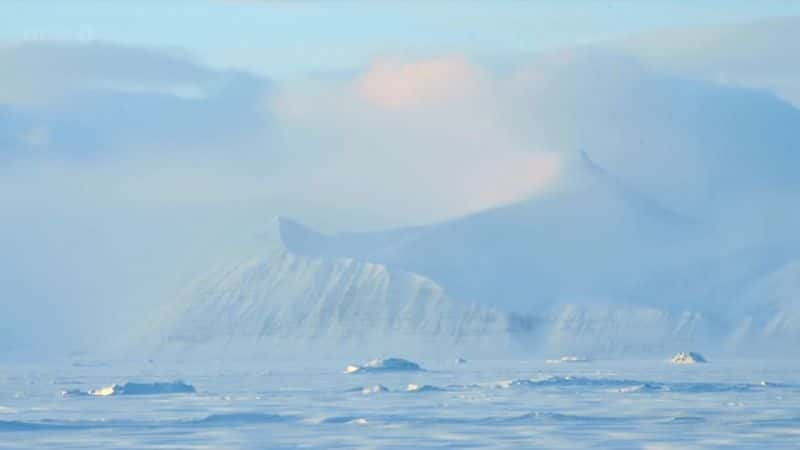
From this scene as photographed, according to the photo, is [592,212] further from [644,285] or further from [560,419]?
[560,419]

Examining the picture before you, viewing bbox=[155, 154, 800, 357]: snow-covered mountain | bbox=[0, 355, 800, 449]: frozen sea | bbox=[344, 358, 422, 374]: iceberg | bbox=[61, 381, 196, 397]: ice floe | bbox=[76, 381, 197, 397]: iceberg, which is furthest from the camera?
bbox=[155, 154, 800, 357]: snow-covered mountain

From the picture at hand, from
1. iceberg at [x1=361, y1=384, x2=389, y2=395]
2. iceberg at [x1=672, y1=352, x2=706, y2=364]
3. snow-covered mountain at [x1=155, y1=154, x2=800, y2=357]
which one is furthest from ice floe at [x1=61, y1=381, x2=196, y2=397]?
snow-covered mountain at [x1=155, y1=154, x2=800, y2=357]

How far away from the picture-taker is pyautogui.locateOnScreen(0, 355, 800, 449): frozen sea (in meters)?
46.5

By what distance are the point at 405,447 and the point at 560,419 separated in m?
9.04

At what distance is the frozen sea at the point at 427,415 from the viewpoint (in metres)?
46.5

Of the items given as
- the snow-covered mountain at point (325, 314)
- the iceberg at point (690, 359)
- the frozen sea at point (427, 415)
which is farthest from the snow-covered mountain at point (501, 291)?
the frozen sea at point (427, 415)

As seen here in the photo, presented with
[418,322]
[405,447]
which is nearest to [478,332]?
[418,322]

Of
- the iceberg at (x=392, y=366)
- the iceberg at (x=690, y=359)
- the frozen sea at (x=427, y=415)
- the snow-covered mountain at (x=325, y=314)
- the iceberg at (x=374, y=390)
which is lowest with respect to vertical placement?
the frozen sea at (x=427, y=415)

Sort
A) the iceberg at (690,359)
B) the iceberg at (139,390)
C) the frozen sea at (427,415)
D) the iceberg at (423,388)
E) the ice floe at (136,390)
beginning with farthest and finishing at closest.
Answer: the iceberg at (690,359) < the iceberg at (423,388) < the iceberg at (139,390) < the ice floe at (136,390) < the frozen sea at (427,415)

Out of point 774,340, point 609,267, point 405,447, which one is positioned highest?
point 609,267

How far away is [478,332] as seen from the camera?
6432 inches

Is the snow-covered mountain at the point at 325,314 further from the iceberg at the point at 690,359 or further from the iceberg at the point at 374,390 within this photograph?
the iceberg at the point at 374,390

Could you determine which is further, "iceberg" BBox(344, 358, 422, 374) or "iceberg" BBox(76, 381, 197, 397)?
"iceberg" BBox(344, 358, 422, 374)

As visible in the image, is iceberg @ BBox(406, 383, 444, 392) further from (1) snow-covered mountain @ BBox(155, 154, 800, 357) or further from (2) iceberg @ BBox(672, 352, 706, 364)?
(1) snow-covered mountain @ BBox(155, 154, 800, 357)
